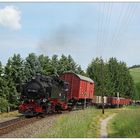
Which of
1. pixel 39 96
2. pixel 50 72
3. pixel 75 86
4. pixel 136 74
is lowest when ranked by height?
pixel 39 96

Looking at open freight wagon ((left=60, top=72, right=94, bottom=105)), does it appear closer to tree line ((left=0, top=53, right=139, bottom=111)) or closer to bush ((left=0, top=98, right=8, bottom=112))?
tree line ((left=0, top=53, right=139, bottom=111))

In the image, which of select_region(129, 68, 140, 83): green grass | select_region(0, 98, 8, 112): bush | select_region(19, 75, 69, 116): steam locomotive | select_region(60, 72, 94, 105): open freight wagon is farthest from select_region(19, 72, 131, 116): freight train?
select_region(129, 68, 140, 83): green grass

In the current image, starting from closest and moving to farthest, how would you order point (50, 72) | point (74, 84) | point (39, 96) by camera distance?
point (39, 96) → point (74, 84) → point (50, 72)

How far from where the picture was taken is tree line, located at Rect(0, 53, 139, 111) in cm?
5259

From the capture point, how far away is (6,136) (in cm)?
1950

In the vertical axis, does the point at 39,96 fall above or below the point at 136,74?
below

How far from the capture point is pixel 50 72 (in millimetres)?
72750

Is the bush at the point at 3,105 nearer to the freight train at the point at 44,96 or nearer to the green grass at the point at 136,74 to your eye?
the freight train at the point at 44,96

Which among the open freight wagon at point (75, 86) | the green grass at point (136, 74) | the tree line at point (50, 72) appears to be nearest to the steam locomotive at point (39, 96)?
the tree line at point (50, 72)

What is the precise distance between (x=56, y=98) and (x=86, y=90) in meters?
15.1

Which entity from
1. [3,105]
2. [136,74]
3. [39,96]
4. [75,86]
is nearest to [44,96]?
[39,96]

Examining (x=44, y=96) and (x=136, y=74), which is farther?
(x=136, y=74)

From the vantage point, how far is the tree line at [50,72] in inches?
2071

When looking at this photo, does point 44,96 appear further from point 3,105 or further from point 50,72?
point 50,72
